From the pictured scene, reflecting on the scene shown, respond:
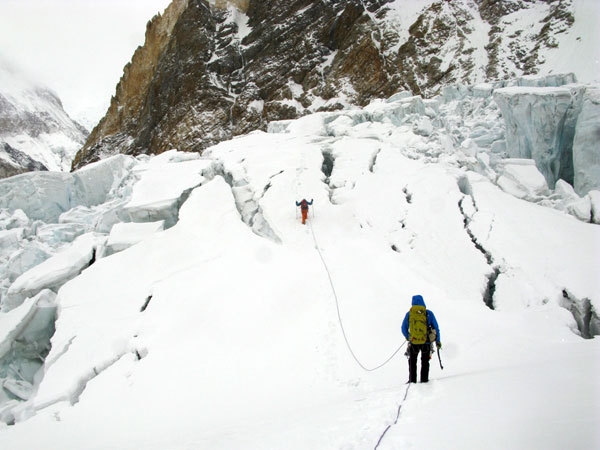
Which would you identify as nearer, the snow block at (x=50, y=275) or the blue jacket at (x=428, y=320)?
the blue jacket at (x=428, y=320)

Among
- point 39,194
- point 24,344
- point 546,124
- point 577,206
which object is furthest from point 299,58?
point 24,344

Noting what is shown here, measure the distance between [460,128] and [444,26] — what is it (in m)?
34.9

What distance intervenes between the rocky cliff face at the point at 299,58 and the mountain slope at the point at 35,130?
76144 mm

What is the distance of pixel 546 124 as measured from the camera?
1544 centimetres

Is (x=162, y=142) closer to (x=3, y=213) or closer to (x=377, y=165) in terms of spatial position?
(x=3, y=213)

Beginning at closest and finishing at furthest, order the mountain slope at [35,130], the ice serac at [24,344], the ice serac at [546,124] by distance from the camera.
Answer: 1. the ice serac at [24,344]
2. the ice serac at [546,124]
3. the mountain slope at [35,130]

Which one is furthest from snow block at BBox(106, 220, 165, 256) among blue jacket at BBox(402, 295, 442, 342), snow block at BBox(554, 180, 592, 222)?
A: snow block at BBox(554, 180, 592, 222)

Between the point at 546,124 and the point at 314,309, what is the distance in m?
13.8

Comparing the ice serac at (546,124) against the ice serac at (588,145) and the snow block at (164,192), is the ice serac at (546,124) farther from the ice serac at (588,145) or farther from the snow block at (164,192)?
the snow block at (164,192)

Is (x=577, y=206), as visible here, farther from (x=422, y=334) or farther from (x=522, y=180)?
(x=422, y=334)

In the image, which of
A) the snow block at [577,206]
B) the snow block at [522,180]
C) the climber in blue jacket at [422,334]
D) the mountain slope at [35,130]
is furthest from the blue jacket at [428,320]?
the mountain slope at [35,130]

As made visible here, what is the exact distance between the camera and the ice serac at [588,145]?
1341 centimetres

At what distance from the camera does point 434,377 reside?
5.23 metres

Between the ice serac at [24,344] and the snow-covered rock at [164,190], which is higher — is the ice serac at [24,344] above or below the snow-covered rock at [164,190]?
below
